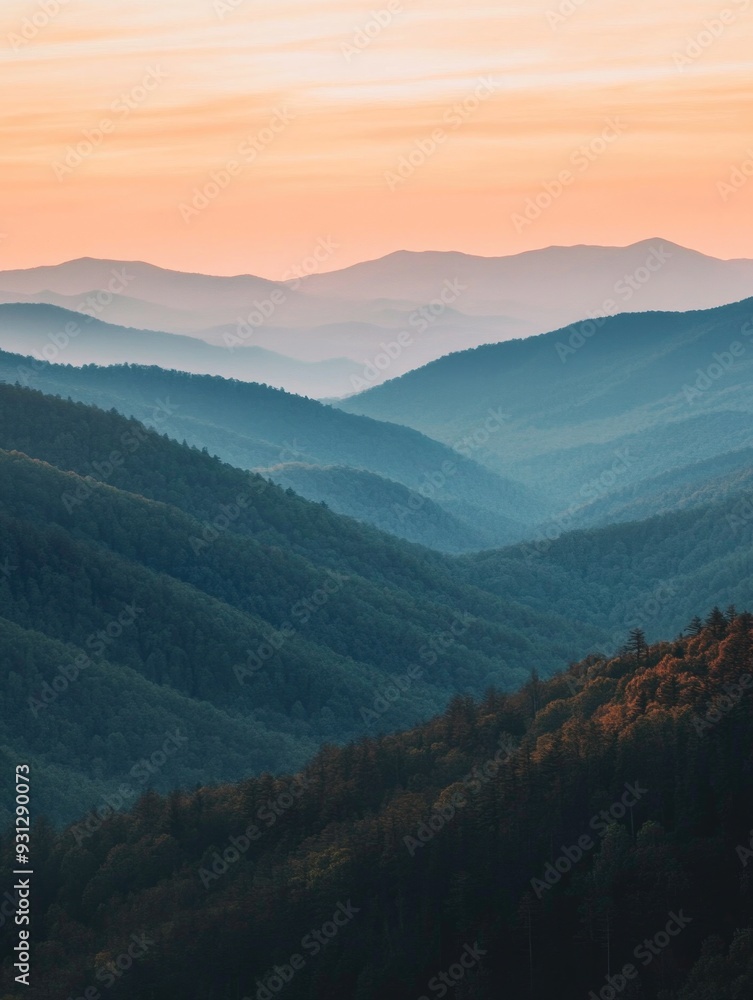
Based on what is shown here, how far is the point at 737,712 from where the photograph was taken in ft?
240

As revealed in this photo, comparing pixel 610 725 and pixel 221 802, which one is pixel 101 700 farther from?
pixel 610 725

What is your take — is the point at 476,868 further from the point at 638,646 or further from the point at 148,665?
the point at 148,665

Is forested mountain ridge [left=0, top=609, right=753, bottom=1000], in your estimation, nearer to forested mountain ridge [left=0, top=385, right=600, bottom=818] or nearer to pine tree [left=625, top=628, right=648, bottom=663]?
pine tree [left=625, top=628, right=648, bottom=663]

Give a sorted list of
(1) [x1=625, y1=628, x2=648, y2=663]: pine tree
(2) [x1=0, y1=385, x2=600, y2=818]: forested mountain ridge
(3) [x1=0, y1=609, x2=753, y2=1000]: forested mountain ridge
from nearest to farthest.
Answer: (3) [x1=0, y1=609, x2=753, y2=1000]: forested mountain ridge
(1) [x1=625, y1=628, x2=648, y2=663]: pine tree
(2) [x1=0, y1=385, x2=600, y2=818]: forested mountain ridge

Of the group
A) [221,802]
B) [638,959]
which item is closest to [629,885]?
[638,959]

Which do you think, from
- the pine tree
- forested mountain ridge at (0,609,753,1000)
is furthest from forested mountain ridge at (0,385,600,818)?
the pine tree

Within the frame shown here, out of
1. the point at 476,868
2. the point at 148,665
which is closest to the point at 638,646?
the point at 476,868

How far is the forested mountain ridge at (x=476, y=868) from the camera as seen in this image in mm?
66062

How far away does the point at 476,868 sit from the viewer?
2876 inches

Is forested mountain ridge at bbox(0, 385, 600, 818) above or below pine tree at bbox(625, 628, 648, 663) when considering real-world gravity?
below

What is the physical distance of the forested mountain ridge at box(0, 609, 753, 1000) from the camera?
66.1 metres

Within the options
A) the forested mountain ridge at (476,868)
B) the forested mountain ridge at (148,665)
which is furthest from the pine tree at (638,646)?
the forested mountain ridge at (148,665)

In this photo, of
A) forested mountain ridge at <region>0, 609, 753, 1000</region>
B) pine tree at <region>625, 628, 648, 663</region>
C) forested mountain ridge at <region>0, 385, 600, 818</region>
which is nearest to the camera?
forested mountain ridge at <region>0, 609, 753, 1000</region>

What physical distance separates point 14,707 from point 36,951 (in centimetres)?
7808
